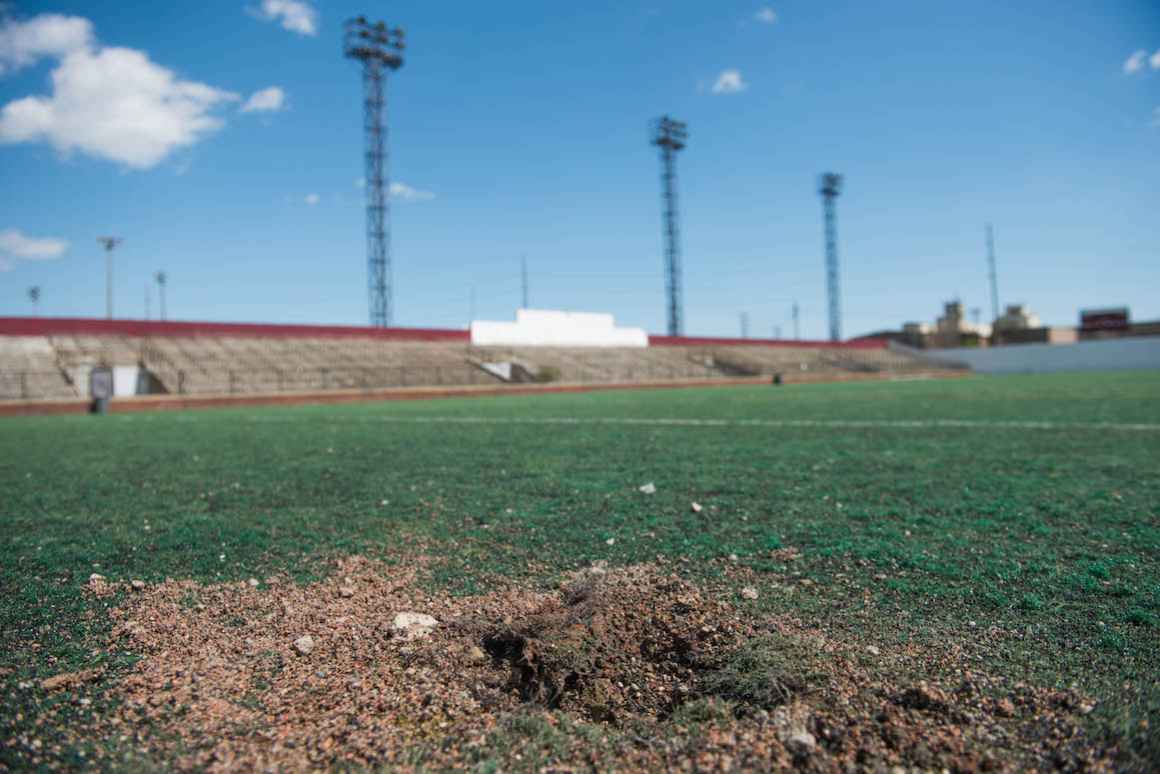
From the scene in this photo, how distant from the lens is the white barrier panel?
3678cm

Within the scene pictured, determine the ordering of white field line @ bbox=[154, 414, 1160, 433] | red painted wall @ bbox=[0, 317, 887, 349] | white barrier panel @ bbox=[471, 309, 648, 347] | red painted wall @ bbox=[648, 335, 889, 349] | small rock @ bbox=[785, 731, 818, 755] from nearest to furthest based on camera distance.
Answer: small rock @ bbox=[785, 731, 818, 755] → white field line @ bbox=[154, 414, 1160, 433] → red painted wall @ bbox=[0, 317, 887, 349] → white barrier panel @ bbox=[471, 309, 648, 347] → red painted wall @ bbox=[648, 335, 889, 349]

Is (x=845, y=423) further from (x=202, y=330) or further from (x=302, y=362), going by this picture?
(x=202, y=330)

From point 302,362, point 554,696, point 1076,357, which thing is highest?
point 302,362

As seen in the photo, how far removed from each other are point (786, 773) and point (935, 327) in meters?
82.8

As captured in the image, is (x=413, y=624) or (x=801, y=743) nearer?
(x=801, y=743)

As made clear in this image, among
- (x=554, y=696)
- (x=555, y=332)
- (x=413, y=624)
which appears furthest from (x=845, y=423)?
(x=555, y=332)

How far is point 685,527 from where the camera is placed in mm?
3088

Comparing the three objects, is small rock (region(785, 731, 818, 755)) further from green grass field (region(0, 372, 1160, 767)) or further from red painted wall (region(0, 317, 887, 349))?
red painted wall (region(0, 317, 887, 349))

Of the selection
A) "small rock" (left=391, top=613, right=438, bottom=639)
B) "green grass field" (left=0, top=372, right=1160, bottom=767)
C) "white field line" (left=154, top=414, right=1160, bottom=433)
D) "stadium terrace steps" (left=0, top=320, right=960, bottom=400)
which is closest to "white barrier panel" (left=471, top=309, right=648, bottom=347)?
"stadium terrace steps" (left=0, top=320, right=960, bottom=400)

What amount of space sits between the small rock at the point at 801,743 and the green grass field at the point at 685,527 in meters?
0.53

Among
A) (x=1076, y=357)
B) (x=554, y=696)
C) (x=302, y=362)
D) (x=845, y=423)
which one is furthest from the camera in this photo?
(x=1076, y=357)

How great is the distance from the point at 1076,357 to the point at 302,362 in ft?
157

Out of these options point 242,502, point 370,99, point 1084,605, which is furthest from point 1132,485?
point 370,99

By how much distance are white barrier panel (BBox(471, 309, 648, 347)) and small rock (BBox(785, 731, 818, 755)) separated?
3475 centimetres
